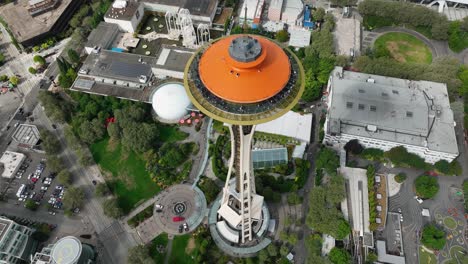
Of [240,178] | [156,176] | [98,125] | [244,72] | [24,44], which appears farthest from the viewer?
[24,44]

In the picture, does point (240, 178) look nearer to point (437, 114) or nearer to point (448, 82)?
point (437, 114)

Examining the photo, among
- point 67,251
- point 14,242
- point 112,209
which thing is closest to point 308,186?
point 112,209

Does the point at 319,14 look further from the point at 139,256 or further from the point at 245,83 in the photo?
the point at 139,256

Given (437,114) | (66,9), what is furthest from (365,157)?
(66,9)

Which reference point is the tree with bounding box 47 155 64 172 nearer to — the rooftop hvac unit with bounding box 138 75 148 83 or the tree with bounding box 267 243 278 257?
the rooftop hvac unit with bounding box 138 75 148 83

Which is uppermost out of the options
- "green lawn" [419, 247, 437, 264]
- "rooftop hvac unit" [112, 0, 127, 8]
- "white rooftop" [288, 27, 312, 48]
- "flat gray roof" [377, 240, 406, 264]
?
"rooftop hvac unit" [112, 0, 127, 8]

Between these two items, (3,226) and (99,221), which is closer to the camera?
(3,226)

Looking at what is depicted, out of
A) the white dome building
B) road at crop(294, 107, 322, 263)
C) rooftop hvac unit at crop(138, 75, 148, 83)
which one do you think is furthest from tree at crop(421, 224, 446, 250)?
rooftop hvac unit at crop(138, 75, 148, 83)

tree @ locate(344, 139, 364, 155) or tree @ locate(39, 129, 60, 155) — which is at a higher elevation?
tree @ locate(39, 129, 60, 155)
